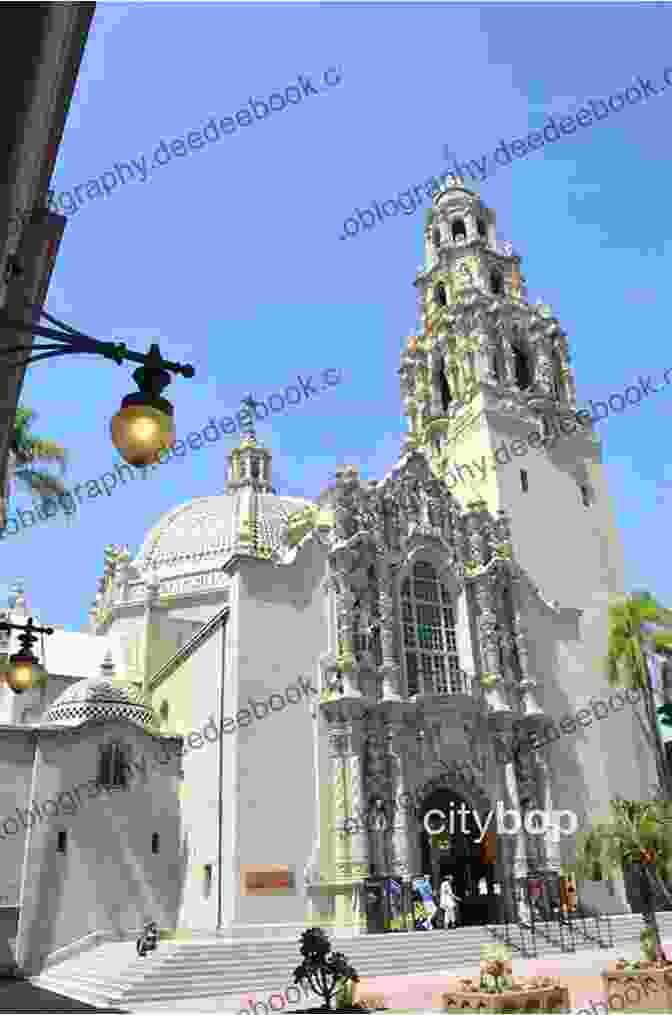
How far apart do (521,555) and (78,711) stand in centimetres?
2081

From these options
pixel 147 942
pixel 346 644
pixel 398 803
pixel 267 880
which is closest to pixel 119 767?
pixel 267 880

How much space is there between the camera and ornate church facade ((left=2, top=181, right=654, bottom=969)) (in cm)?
2869

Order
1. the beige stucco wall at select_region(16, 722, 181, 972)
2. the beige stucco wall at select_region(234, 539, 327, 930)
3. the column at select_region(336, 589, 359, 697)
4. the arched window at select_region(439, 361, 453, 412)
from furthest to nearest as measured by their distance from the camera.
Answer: the arched window at select_region(439, 361, 453, 412), the column at select_region(336, 589, 359, 697), the beige stucco wall at select_region(16, 722, 181, 972), the beige stucco wall at select_region(234, 539, 327, 930)

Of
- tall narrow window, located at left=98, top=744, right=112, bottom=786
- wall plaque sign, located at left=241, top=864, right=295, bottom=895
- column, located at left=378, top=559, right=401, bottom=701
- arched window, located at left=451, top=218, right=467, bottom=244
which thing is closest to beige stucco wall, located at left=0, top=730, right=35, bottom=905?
tall narrow window, located at left=98, top=744, right=112, bottom=786

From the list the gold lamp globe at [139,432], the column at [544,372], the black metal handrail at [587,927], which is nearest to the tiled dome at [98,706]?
the black metal handrail at [587,927]

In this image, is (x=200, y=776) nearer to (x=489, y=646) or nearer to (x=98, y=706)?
(x=98, y=706)

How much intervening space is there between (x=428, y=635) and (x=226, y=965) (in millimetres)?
15467

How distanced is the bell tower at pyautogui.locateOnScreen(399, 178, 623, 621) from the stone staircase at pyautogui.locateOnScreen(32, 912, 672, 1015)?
17994mm

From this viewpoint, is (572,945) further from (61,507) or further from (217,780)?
(61,507)

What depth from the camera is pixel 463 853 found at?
3138cm

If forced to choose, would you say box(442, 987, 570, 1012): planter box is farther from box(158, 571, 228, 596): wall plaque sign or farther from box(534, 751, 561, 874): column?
box(158, 571, 228, 596): wall plaque sign

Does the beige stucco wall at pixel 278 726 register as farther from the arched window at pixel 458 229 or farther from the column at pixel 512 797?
the arched window at pixel 458 229

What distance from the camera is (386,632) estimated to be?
3256 centimetres

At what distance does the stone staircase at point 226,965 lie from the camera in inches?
820
